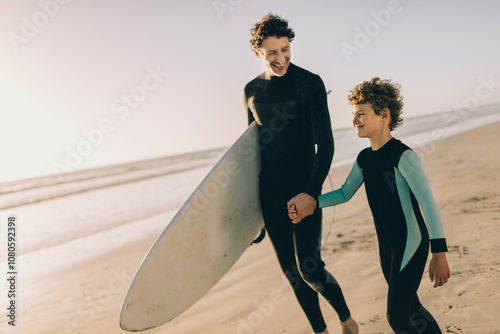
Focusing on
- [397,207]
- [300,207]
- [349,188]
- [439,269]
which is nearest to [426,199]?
[397,207]

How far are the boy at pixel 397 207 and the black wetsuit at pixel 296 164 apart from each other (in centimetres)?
23

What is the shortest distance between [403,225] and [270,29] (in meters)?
1.21

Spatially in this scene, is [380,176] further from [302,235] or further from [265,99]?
[265,99]

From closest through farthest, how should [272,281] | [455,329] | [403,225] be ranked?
[403,225]
[455,329]
[272,281]

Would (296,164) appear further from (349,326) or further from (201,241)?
(349,326)

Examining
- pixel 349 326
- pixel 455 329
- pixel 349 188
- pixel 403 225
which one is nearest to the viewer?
pixel 403 225

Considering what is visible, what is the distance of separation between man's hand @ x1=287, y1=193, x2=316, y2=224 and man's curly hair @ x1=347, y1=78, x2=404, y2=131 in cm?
55

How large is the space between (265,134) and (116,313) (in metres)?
2.53

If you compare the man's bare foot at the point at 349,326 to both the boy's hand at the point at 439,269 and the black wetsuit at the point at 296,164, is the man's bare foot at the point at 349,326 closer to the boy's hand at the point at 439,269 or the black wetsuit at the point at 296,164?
the black wetsuit at the point at 296,164

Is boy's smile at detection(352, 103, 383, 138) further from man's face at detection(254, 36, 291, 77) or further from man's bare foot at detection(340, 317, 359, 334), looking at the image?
man's bare foot at detection(340, 317, 359, 334)

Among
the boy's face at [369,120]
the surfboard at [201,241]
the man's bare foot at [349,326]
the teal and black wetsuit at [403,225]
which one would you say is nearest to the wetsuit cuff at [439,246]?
the teal and black wetsuit at [403,225]

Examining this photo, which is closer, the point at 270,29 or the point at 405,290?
the point at 405,290

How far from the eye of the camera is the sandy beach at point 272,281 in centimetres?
321

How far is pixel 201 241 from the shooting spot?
259cm
